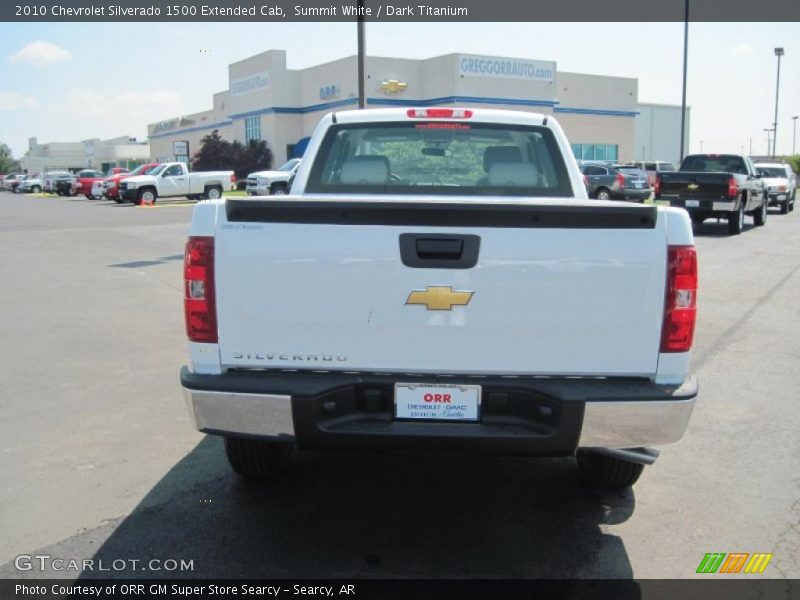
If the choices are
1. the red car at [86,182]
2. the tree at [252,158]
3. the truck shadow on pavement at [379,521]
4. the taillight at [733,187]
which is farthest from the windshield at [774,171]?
the red car at [86,182]

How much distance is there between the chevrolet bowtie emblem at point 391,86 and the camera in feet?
147

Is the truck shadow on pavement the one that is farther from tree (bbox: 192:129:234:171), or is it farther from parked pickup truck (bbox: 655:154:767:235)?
tree (bbox: 192:129:234:171)

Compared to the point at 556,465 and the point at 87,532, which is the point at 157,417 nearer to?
the point at 87,532

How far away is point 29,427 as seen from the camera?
17.6 feet

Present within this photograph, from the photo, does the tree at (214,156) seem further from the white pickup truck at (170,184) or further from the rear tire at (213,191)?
the white pickup truck at (170,184)

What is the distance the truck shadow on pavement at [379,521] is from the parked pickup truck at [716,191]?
15.4 meters

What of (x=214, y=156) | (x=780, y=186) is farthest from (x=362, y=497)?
(x=214, y=156)

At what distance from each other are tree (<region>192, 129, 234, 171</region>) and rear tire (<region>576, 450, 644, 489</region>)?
163 ft

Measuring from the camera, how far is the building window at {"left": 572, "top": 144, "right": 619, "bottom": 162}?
5284 cm

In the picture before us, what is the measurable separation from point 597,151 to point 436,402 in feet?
175

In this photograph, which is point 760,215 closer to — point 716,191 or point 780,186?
point 716,191

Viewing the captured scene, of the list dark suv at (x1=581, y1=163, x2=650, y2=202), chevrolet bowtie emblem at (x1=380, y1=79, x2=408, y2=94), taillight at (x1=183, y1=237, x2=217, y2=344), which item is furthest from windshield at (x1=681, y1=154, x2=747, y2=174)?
chevrolet bowtie emblem at (x1=380, y1=79, x2=408, y2=94)

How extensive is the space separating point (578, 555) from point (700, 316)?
644 cm

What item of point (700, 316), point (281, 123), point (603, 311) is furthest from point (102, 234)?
point (281, 123)
